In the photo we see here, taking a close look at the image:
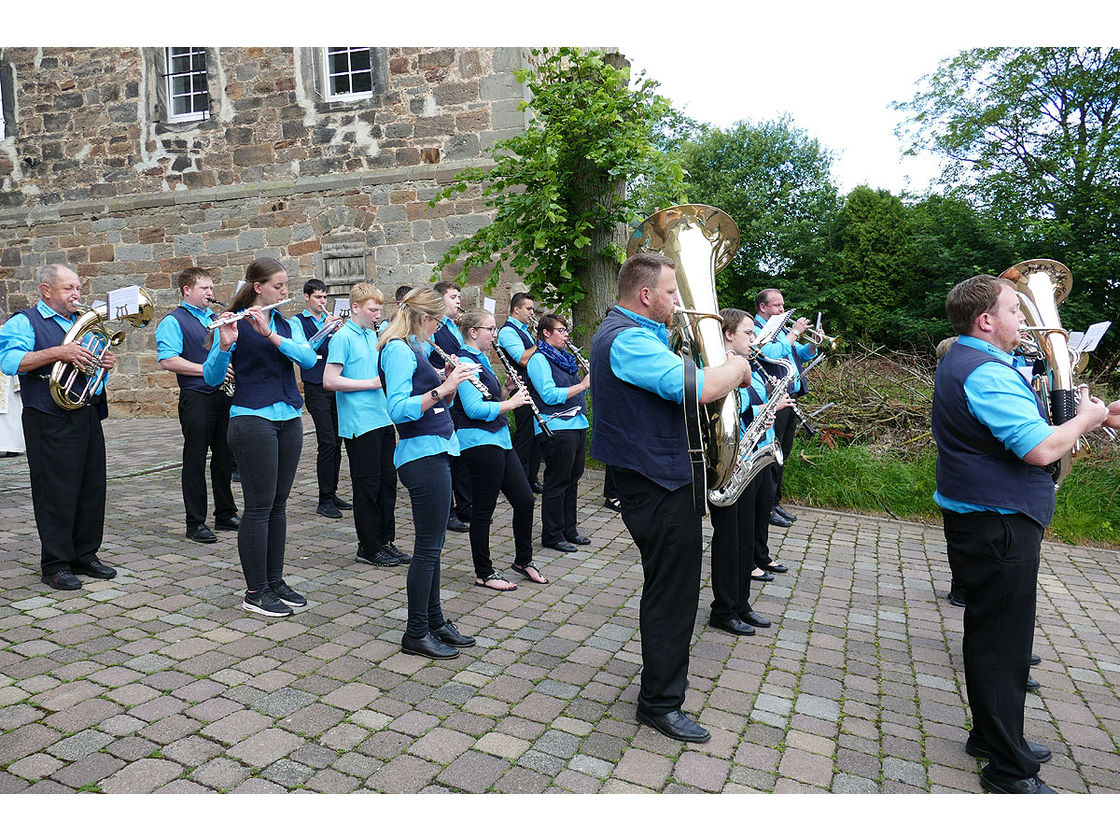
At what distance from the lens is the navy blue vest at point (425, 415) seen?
4.08 m

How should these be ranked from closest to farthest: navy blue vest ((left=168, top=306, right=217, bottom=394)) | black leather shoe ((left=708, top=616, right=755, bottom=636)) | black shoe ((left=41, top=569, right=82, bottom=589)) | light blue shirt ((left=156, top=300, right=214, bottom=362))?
1. black leather shoe ((left=708, top=616, right=755, bottom=636))
2. black shoe ((left=41, top=569, right=82, bottom=589))
3. light blue shirt ((left=156, top=300, right=214, bottom=362))
4. navy blue vest ((left=168, top=306, right=217, bottom=394))

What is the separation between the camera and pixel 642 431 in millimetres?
3354

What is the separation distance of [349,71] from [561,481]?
8547 mm

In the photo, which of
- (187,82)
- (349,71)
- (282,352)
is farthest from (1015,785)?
(187,82)

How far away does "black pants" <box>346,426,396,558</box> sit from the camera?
5.59 metres

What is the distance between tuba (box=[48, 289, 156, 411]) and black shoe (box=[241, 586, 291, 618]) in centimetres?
170

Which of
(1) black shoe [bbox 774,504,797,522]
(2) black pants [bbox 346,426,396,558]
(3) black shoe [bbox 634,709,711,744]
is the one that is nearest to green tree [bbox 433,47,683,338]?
(1) black shoe [bbox 774,504,797,522]

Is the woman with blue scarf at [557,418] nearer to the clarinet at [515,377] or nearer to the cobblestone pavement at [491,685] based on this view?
the clarinet at [515,377]

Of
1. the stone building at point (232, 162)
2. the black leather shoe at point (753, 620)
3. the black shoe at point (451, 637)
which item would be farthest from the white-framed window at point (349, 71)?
the black leather shoe at point (753, 620)

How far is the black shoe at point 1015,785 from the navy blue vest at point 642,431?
66.5 inches

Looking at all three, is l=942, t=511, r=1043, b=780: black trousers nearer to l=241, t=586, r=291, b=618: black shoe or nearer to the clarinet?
the clarinet

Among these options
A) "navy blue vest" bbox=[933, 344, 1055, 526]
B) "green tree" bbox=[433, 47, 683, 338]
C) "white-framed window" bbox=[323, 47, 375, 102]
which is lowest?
"navy blue vest" bbox=[933, 344, 1055, 526]

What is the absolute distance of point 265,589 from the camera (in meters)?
4.61

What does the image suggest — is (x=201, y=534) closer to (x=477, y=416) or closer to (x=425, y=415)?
(x=477, y=416)
